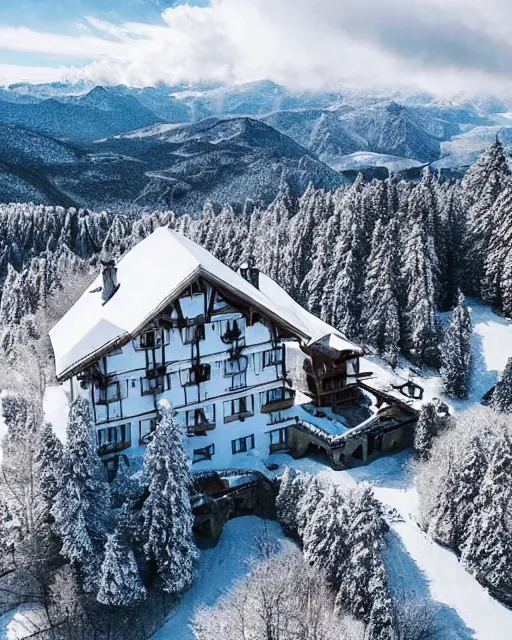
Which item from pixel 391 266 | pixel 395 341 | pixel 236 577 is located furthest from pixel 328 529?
pixel 391 266

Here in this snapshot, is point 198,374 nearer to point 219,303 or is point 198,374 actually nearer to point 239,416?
point 239,416

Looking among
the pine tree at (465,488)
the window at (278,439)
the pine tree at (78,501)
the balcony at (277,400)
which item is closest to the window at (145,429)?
the pine tree at (78,501)

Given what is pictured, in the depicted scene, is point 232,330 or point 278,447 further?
point 278,447

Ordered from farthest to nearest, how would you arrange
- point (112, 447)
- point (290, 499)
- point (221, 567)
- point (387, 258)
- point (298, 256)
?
point (298, 256)
point (387, 258)
point (112, 447)
point (290, 499)
point (221, 567)

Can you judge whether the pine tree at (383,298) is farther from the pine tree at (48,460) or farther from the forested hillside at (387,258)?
the pine tree at (48,460)

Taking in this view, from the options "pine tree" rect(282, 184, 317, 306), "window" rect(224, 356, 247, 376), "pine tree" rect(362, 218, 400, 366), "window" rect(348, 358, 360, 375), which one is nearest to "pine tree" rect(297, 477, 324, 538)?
"window" rect(224, 356, 247, 376)

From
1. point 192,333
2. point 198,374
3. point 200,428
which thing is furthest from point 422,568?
point 192,333
